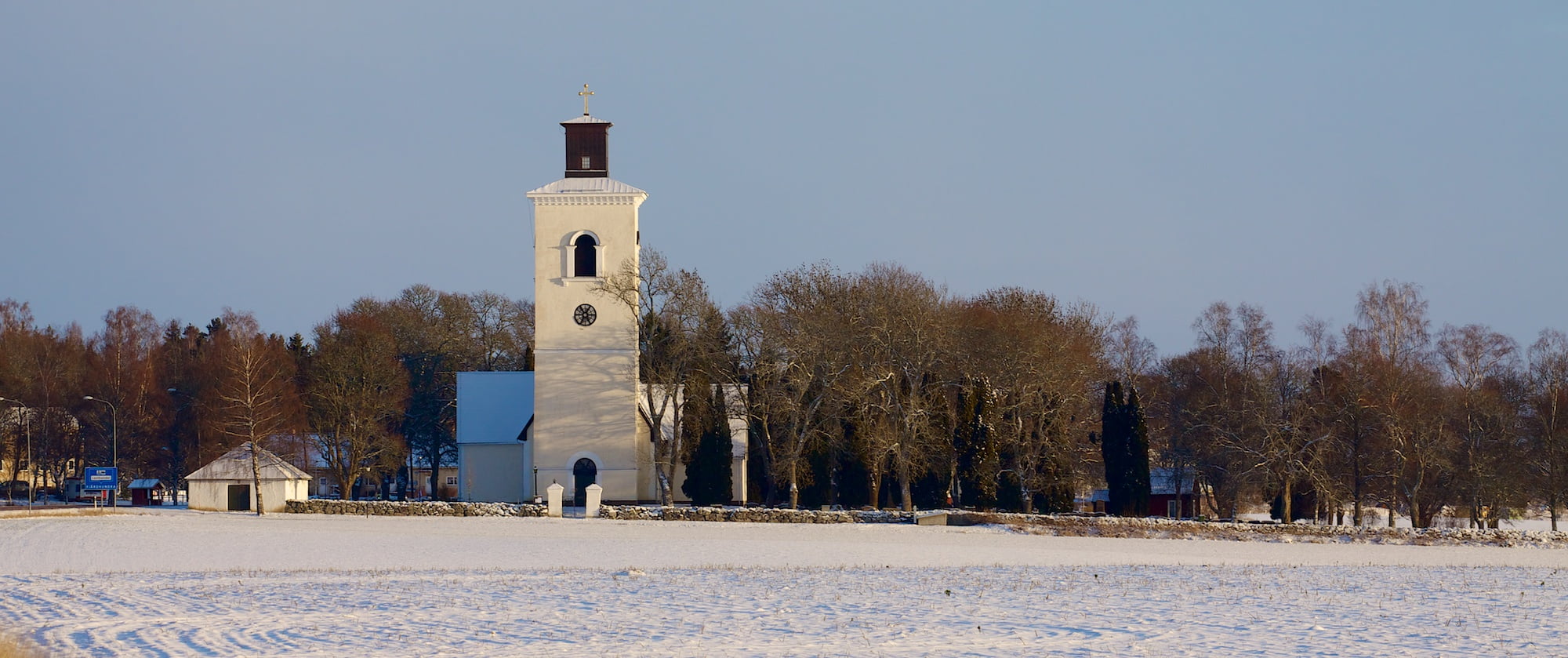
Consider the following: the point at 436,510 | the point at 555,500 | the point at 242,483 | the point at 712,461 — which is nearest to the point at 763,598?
the point at 555,500

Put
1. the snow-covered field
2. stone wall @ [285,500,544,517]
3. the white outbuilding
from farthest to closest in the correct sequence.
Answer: the white outbuilding
stone wall @ [285,500,544,517]
the snow-covered field

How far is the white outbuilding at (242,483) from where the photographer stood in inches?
1810

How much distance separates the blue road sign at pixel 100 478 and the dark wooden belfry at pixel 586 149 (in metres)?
18.4

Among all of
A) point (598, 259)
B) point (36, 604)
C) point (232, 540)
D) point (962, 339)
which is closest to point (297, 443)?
point (598, 259)

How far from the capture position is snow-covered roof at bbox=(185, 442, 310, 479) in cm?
4597

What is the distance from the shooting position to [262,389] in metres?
45.5

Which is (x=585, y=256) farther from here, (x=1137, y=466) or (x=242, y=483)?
(x=1137, y=466)

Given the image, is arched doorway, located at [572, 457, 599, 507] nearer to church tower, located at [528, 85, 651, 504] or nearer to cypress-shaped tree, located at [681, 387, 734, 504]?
church tower, located at [528, 85, 651, 504]

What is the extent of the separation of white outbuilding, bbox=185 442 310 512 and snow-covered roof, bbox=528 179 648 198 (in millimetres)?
11939

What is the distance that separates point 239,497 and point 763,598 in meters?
34.5

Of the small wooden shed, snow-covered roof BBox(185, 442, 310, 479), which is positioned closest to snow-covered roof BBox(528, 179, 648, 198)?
snow-covered roof BBox(185, 442, 310, 479)

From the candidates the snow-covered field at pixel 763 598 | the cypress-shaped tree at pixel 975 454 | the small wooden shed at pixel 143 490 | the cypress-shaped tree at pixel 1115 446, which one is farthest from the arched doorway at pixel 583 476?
the small wooden shed at pixel 143 490

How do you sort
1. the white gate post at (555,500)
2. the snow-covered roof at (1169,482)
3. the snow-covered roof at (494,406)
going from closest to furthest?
1. the white gate post at (555,500)
2. the snow-covered roof at (494,406)
3. the snow-covered roof at (1169,482)

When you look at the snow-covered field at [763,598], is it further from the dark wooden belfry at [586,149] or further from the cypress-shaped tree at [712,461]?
the dark wooden belfry at [586,149]
